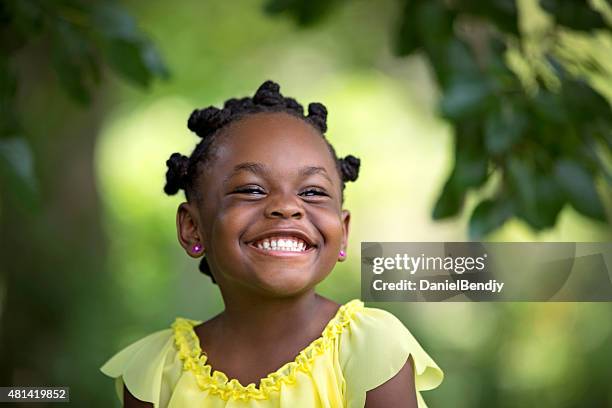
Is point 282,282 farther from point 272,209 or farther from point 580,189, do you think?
point 580,189

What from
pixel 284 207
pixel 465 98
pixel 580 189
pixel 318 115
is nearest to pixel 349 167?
pixel 318 115

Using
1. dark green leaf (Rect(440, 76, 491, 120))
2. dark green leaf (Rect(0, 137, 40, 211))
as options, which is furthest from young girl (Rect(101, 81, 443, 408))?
dark green leaf (Rect(0, 137, 40, 211))

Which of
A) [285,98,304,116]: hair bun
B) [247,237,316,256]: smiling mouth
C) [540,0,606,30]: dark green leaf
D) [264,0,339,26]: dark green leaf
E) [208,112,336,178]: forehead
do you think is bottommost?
[247,237,316,256]: smiling mouth

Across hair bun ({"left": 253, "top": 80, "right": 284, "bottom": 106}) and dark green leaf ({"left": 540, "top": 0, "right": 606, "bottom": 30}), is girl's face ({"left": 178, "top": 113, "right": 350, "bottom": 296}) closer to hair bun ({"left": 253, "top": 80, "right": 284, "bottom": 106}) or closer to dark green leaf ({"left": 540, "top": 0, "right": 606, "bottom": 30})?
hair bun ({"left": 253, "top": 80, "right": 284, "bottom": 106})

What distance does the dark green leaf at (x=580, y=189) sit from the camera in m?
1.59

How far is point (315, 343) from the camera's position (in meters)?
1.17

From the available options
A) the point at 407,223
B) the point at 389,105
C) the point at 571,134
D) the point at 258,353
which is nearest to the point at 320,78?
the point at 389,105

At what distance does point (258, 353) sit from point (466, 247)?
1.92ft

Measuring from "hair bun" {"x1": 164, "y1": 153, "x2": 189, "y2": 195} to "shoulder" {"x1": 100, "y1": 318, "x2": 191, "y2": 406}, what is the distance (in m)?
0.19

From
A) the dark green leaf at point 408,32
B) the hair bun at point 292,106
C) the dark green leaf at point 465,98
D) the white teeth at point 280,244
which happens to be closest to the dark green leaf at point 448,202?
the dark green leaf at point 465,98

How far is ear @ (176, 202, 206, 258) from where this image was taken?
1.24 meters

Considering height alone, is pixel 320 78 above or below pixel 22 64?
above

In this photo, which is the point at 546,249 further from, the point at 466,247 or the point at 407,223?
the point at 407,223

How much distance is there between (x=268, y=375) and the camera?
3.81ft
